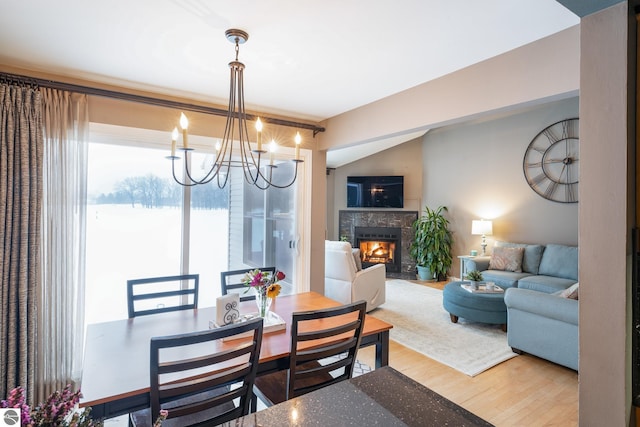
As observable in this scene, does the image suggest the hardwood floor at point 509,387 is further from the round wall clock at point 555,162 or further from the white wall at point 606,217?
the round wall clock at point 555,162

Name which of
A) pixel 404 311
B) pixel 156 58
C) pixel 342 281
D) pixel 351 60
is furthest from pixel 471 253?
pixel 156 58

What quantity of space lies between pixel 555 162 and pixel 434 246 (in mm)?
2469

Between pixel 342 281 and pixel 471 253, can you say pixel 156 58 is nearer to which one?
pixel 342 281

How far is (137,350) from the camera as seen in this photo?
1.68 meters

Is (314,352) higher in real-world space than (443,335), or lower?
higher

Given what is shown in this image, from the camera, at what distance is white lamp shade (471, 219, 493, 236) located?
5.82 meters

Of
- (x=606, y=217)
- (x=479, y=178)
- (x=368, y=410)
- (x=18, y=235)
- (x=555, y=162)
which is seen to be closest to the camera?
(x=368, y=410)

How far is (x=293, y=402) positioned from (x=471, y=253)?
5.98 m

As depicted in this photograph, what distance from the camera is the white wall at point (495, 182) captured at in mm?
5320

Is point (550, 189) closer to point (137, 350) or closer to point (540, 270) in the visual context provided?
point (540, 270)

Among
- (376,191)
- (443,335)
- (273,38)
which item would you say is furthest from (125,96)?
(376,191)

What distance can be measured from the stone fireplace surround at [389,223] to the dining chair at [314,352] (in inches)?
213

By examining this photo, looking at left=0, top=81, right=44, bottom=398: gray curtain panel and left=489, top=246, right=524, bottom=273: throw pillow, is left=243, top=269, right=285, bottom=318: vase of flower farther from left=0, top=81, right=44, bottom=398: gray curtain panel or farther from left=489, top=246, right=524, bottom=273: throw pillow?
left=489, top=246, right=524, bottom=273: throw pillow

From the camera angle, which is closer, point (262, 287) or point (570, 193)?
point (262, 287)
